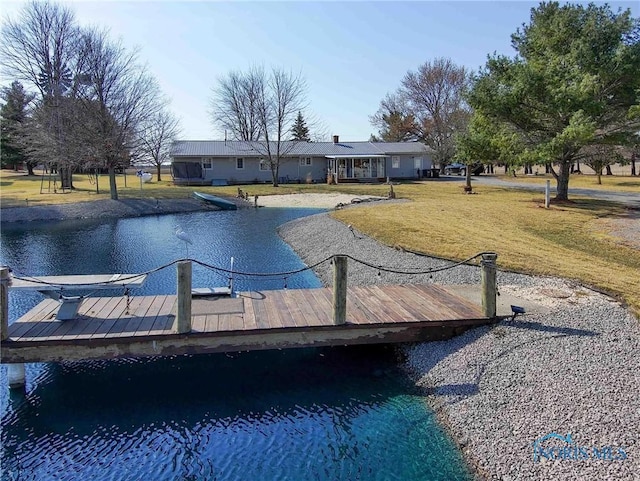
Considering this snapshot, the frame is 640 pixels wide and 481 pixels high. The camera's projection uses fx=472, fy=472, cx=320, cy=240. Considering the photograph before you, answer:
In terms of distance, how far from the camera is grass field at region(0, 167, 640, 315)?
430 inches

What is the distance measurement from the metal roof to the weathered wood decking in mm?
36135

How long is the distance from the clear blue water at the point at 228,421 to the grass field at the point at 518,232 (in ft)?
15.6

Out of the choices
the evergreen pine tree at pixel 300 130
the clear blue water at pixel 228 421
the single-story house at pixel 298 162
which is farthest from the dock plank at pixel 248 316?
the evergreen pine tree at pixel 300 130

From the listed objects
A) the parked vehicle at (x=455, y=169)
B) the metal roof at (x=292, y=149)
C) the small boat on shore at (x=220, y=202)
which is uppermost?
the metal roof at (x=292, y=149)

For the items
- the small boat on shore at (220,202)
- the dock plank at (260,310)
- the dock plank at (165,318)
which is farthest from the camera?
the small boat on shore at (220,202)

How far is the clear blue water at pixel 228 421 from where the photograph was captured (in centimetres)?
A: 538

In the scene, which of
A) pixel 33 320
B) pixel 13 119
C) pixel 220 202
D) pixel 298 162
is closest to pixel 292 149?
pixel 298 162

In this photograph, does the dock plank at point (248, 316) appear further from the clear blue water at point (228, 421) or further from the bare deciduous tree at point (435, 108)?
the bare deciduous tree at point (435, 108)

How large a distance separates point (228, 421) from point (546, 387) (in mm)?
4158

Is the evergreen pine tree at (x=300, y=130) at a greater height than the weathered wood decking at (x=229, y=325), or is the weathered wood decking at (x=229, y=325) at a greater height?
the evergreen pine tree at (x=300, y=130)

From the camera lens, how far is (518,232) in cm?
1667

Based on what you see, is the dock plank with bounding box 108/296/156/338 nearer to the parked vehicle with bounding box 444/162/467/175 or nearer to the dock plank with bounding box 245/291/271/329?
the dock plank with bounding box 245/291/271/329

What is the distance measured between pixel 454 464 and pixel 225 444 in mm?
2720

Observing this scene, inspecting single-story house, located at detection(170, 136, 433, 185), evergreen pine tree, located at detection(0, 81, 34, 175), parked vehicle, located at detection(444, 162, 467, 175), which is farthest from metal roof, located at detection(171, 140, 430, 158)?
evergreen pine tree, located at detection(0, 81, 34, 175)
